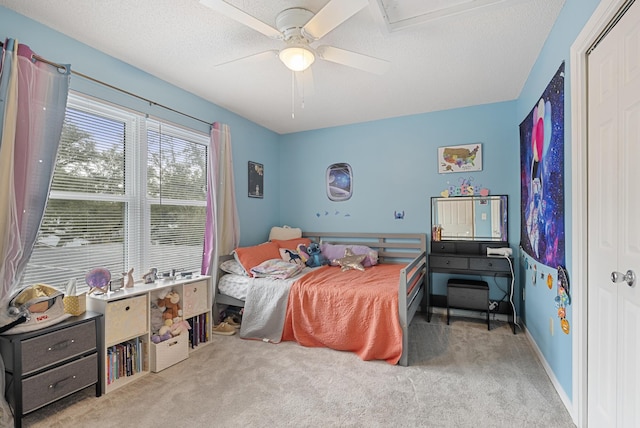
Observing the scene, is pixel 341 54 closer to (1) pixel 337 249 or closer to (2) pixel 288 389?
(2) pixel 288 389

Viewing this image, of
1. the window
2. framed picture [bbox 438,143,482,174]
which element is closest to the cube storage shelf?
the window

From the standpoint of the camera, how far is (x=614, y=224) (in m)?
1.38

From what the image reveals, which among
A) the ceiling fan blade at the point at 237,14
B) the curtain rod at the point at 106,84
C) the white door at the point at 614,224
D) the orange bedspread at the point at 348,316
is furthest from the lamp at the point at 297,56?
the orange bedspread at the point at 348,316

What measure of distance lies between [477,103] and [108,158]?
12.1 feet

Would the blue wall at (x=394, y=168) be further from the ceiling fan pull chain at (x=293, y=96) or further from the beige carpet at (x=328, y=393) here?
the beige carpet at (x=328, y=393)

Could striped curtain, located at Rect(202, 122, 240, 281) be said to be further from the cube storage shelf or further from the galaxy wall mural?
the galaxy wall mural

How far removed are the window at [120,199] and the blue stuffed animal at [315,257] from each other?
4.24ft

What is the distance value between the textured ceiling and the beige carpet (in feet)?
7.40

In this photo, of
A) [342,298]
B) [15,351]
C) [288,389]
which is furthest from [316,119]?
[15,351]

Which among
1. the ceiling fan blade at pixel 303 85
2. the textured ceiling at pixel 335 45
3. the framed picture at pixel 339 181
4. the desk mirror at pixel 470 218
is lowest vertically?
the desk mirror at pixel 470 218

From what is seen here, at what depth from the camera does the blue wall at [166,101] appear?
2.00 metres

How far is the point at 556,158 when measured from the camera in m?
1.95

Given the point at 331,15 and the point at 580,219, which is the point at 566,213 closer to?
the point at 580,219

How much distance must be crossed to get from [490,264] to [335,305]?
1735 millimetres
